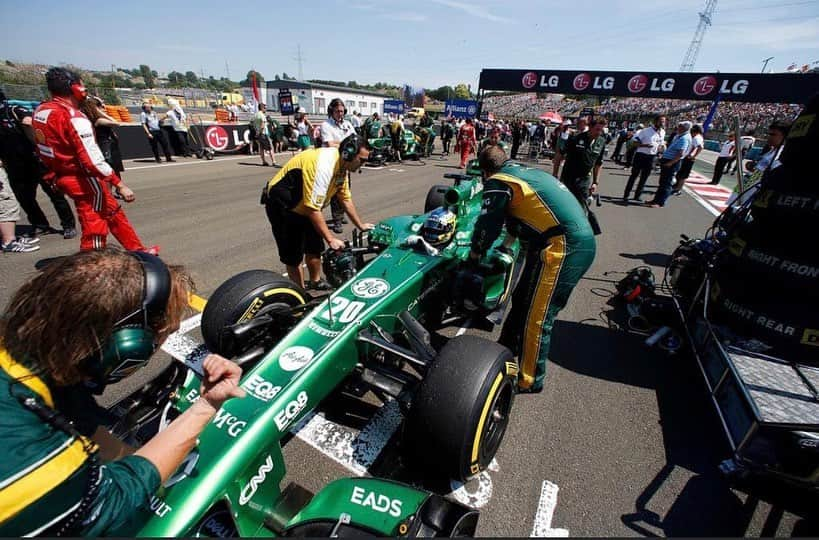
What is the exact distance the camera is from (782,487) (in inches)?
79.0

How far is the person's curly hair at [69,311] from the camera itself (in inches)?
39.1

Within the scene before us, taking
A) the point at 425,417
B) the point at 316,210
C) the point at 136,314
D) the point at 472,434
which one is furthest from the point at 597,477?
the point at 316,210

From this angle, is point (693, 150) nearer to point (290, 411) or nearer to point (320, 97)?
point (290, 411)

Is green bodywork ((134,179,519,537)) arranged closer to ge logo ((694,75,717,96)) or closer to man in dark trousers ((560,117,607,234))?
man in dark trousers ((560,117,607,234))

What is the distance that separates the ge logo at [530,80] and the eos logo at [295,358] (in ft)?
87.0

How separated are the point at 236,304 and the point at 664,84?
26.8 metres

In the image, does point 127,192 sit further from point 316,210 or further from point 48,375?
point 48,375

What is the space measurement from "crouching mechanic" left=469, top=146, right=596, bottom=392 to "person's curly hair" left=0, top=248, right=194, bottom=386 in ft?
7.35

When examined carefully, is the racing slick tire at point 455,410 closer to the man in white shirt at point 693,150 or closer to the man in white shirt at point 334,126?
the man in white shirt at point 334,126

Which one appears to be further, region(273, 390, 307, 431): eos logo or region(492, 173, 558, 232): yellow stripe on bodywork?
region(492, 173, 558, 232): yellow stripe on bodywork

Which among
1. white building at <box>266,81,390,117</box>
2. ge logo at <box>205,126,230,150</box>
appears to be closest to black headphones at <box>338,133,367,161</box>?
ge logo at <box>205,126,230,150</box>

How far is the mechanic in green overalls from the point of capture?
867mm

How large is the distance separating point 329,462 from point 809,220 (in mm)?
3408

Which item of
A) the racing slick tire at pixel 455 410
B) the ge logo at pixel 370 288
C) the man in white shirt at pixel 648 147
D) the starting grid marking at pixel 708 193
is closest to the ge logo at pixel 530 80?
the starting grid marking at pixel 708 193
